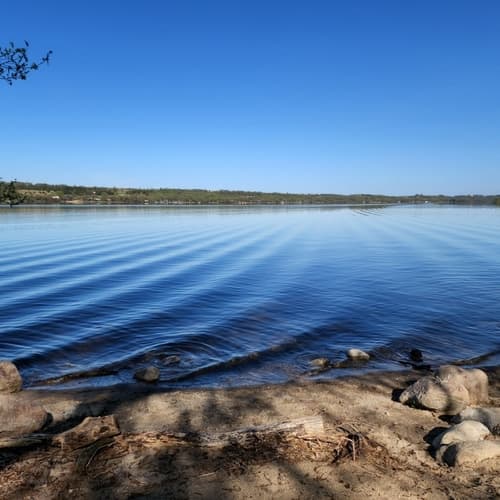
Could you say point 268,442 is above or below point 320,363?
above

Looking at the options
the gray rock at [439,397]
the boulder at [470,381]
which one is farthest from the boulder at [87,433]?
the boulder at [470,381]

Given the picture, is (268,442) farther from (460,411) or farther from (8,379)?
(8,379)

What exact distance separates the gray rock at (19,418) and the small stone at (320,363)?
651 cm

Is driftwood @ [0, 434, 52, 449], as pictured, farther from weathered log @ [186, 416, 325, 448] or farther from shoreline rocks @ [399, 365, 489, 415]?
shoreline rocks @ [399, 365, 489, 415]

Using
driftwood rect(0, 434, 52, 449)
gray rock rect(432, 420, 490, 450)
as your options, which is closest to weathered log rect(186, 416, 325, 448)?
gray rock rect(432, 420, 490, 450)

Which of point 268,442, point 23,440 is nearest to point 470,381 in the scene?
point 268,442

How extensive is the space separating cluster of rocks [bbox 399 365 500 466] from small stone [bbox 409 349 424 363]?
2.86 metres

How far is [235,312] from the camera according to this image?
17.8 metres

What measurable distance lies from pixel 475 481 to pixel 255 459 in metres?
3.02

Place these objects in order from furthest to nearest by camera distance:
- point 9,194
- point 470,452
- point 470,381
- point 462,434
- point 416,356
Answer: point 416,356
point 470,381
point 9,194
point 462,434
point 470,452

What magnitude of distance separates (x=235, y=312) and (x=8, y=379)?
9086 mm

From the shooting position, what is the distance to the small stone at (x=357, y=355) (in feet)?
41.0

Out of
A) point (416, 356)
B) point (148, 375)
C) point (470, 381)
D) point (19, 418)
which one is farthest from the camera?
point (416, 356)

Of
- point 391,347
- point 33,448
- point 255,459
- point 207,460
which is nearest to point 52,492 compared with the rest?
point 33,448
